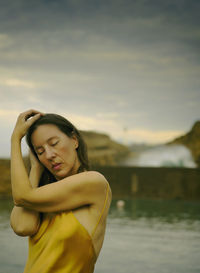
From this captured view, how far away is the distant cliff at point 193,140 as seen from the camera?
3292 centimetres

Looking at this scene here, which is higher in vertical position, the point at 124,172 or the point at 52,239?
the point at 52,239

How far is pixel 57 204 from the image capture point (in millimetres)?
1343

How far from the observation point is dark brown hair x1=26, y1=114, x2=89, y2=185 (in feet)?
4.85

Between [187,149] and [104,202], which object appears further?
[187,149]

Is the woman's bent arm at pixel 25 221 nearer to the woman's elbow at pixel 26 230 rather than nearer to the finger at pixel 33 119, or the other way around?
the woman's elbow at pixel 26 230

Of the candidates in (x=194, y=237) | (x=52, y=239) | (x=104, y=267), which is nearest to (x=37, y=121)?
(x=52, y=239)

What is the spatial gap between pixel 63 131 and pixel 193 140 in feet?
111

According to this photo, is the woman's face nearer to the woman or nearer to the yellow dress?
the woman

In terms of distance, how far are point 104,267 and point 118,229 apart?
105 inches

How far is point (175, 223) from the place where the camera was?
333 inches

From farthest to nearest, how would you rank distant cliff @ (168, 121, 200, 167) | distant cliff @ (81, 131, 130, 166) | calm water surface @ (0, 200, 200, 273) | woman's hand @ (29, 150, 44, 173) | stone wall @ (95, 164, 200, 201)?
1. distant cliff @ (168, 121, 200, 167)
2. distant cliff @ (81, 131, 130, 166)
3. stone wall @ (95, 164, 200, 201)
4. calm water surface @ (0, 200, 200, 273)
5. woman's hand @ (29, 150, 44, 173)

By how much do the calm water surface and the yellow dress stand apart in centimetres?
343

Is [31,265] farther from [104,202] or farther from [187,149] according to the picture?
[187,149]

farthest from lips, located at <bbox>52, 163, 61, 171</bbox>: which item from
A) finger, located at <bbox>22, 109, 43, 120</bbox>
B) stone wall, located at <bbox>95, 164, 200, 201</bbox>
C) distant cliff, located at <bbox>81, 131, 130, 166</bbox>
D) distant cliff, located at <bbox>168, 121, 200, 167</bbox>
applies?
distant cliff, located at <bbox>168, 121, 200, 167</bbox>
